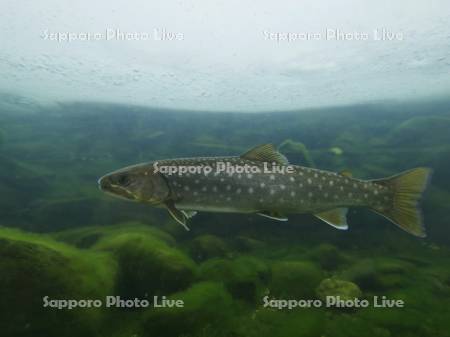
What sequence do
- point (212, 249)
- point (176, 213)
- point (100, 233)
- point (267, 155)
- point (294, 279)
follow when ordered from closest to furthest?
Result: point (176, 213), point (267, 155), point (294, 279), point (212, 249), point (100, 233)

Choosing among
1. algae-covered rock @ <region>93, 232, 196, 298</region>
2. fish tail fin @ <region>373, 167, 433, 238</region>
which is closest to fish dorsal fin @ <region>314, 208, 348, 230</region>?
fish tail fin @ <region>373, 167, 433, 238</region>

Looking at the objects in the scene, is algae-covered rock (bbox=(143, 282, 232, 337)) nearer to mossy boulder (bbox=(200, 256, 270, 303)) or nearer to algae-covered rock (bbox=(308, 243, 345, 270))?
mossy boulder (bbox=(200, 256, 270, 303))

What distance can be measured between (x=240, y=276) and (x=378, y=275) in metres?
3.26

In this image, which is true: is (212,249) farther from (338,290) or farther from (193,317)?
(193,317)

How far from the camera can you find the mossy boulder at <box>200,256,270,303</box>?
6.43m

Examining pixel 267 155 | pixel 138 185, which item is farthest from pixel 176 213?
pixel 267 155

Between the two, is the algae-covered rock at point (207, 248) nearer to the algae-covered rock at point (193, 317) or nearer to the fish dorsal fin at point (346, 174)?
the algae-covered rock at point (193, 317)

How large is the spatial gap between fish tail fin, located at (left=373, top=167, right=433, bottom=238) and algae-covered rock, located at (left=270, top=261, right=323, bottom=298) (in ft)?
6.32

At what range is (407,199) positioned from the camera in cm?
629

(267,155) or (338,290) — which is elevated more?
(267,155)

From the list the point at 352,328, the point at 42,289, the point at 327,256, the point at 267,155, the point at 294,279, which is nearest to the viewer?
the point at 42,289

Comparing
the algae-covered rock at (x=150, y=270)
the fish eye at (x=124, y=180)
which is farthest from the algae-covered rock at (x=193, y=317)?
the fish eye at (x=124, y=180)

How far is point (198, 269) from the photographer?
6.67 meters

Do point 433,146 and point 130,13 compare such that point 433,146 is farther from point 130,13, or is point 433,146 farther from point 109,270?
point 130,13
